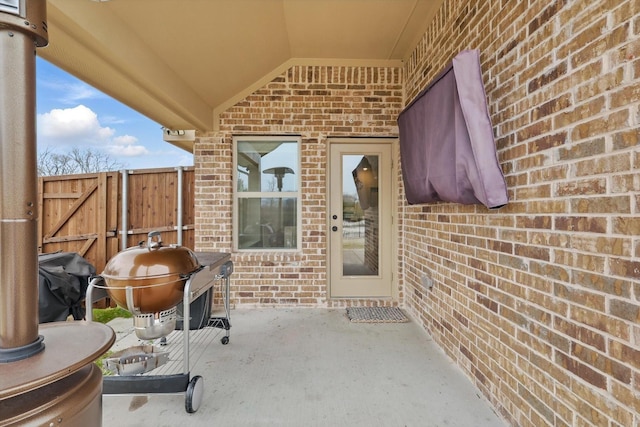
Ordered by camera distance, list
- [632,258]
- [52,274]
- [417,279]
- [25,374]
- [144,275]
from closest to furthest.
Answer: [25,374]
[632,258]
[144,275]
[52,274]
[417,279]

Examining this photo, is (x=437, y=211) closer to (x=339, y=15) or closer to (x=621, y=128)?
(x=621, y=128)

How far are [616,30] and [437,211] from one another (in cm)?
195

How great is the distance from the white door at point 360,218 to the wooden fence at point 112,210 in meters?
2.09

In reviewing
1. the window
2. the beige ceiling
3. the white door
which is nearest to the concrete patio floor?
the white door

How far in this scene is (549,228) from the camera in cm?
160

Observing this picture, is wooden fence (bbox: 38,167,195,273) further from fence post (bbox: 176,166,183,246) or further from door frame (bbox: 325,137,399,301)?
door frame (bbox: 325,137,399,301)

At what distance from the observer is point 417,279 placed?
12.0 ft

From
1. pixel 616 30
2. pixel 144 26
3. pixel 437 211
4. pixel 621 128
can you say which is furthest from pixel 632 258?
pixel 144 26

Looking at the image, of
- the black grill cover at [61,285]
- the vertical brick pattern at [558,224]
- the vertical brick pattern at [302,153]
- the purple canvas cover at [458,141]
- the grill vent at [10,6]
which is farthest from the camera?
the vertical brick pattern at [302,153]

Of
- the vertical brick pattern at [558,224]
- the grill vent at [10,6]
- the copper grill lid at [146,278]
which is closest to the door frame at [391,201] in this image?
the vertical brick pattern at [558,224]

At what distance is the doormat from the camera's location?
145 inches

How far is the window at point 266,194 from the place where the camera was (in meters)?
4.25

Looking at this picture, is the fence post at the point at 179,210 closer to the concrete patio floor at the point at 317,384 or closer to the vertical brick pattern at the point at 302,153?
the vertical brick pattern at the point at 302,153

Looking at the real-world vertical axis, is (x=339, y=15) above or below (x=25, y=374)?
above
